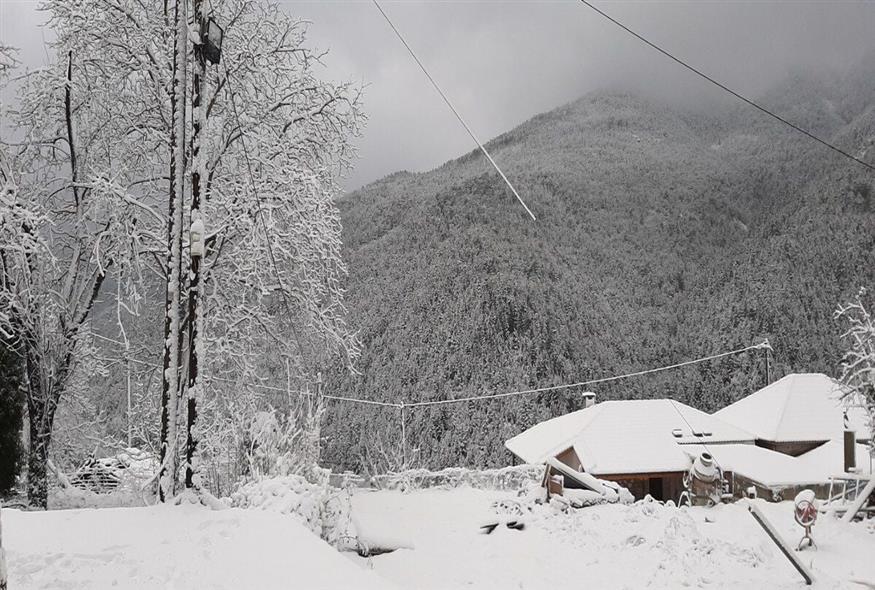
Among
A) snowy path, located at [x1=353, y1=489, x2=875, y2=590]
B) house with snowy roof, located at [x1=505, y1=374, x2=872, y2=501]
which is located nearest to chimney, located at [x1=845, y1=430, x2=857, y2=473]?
snowy path, located at [x1=353, y1=489, x2=875, y2=590]

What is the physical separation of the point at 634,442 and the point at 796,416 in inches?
329

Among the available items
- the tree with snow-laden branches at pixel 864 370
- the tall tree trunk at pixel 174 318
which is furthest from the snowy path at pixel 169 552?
the tree with snow-laden branches at pixel 864 370

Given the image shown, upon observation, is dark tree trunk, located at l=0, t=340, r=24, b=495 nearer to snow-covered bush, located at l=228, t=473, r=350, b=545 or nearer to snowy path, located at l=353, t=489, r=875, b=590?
snow-covered bush, located at l=228, t=473, r=350, b=545

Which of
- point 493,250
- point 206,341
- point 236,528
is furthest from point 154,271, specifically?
point 493,250

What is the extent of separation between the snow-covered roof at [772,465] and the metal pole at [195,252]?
14.4 meters

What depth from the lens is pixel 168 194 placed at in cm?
952

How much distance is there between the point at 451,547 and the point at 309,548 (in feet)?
16.9

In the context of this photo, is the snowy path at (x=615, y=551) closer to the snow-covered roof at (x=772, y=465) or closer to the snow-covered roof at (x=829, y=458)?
the snow-covered roof at (x=772, y=465)

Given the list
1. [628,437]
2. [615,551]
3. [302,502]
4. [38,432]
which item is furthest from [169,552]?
[628,437]

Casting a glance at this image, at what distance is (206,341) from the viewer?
9.36m

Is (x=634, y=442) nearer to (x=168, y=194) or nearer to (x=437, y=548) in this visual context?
(x=437, y=548)

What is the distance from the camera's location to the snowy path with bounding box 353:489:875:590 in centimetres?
794

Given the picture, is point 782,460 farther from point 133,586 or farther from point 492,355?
point 492,355

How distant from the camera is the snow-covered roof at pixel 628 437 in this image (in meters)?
21.6
